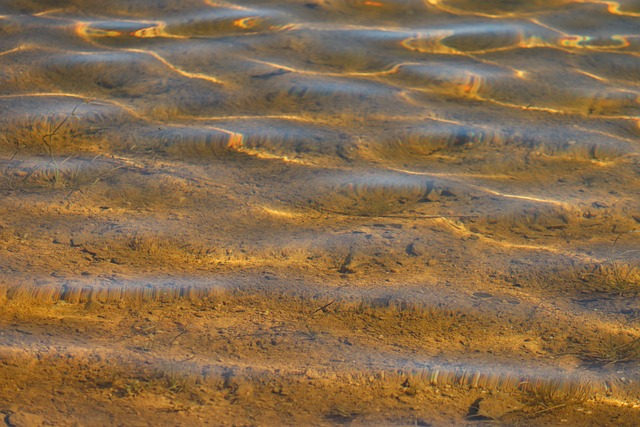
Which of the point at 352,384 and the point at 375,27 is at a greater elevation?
the point at 375,27

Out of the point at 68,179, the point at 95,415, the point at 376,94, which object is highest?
the point at 376,94

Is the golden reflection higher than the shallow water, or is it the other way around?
the golden reflection

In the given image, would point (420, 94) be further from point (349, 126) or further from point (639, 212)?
point (639, 212)

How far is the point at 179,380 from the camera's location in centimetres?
180

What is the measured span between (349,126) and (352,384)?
4.52ft

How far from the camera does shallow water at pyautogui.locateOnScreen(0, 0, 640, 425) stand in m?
1.82

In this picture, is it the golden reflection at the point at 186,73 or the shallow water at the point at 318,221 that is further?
the golden reflection at the point at 186,73

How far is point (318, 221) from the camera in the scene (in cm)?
245

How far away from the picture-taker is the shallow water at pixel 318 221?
Answer: 182 cm

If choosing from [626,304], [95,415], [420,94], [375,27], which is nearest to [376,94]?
[420,94]

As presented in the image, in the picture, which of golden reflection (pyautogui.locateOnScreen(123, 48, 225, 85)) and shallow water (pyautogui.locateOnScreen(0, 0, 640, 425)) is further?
golden reflection (pyautogui.locateOnScreen(123, 48, 225, 85))

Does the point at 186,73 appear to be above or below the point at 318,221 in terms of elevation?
above

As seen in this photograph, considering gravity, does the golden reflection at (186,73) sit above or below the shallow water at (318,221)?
above

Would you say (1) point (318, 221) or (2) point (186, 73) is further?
(2) point (186, 73)
